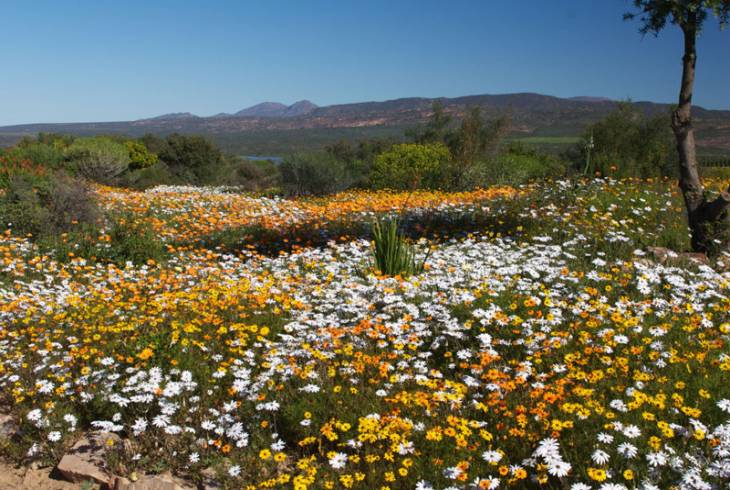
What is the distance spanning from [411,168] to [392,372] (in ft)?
58.6

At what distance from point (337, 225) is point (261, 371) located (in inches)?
264

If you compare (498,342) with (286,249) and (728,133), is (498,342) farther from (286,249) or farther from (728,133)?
(728,133)

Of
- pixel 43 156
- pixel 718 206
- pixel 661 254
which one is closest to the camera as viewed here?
pixel 661 254

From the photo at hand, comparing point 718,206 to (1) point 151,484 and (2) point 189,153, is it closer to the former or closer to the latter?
(1) point 151,484

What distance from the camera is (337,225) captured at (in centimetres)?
1151

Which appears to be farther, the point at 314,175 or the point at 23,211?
the point at 314,175

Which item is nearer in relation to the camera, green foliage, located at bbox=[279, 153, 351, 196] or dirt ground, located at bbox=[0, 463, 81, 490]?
dirt ground, located at bbox=[0, 463, 81, 490]

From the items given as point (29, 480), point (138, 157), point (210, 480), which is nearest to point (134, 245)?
point (29, 480)

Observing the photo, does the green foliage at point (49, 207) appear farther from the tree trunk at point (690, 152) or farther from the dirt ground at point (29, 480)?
the tree trunk at point (690, 152)

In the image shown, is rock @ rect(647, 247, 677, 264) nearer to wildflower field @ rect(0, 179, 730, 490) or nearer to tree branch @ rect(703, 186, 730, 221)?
wildflower field @ rect(0, 179, 730, 490)

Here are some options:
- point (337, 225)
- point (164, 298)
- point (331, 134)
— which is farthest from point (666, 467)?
point (331, 134)

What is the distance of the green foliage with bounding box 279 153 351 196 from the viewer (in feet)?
72.5

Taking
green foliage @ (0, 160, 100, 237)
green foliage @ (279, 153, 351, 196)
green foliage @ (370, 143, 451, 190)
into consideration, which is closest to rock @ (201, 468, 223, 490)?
green foliage @ (0, 160, 100, 237)

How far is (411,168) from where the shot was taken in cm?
2209
